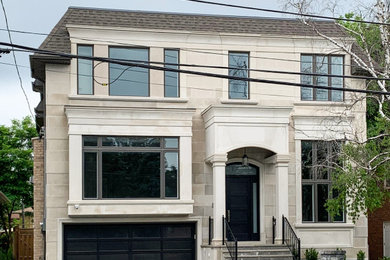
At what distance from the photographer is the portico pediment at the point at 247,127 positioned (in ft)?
74.9

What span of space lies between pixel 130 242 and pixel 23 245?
32.3ft

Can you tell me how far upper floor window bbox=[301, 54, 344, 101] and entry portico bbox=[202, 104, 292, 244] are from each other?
6.90 ft

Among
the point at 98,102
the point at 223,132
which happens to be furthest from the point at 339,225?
the point at 98,102

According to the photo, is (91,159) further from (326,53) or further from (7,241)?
(7,241)

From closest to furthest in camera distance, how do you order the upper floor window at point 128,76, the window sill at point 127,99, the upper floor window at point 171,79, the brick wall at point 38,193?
the window sill at point 127,99, the upper floor window at point 128,76, the upper floor window at point 171,79, the brick wall at point 38,193

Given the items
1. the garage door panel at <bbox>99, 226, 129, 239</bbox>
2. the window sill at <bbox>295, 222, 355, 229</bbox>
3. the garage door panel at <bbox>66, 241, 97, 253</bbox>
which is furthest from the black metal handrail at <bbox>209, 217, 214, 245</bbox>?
the garage door panel at <bbox>66, 241, 97, 253</bbox>

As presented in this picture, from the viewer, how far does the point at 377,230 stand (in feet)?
93.4

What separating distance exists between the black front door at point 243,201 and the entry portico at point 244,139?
111 centimetres

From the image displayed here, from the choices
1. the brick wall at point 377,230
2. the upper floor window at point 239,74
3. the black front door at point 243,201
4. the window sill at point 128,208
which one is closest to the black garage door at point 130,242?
the window sill at point 128,208

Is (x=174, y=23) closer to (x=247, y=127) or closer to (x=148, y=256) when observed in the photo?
(x=247, y=127)

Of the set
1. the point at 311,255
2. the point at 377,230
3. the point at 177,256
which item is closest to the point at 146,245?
the point at 177,256

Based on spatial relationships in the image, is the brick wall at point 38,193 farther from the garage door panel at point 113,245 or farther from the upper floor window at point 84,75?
the upper floor window at point 84,75

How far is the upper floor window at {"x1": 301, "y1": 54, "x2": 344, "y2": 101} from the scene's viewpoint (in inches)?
976

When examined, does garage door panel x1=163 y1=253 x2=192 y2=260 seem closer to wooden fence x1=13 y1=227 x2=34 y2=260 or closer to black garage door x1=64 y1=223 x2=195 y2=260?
black garage door x1=64 y1=223 x2=195 y2=260
